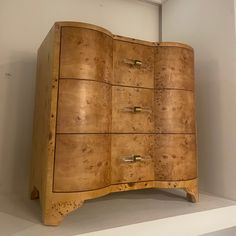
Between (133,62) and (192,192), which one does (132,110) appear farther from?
(192,192)

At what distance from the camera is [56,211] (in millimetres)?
742

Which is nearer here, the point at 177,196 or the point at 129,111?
the point at 129,111

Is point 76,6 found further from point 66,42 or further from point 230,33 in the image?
point 230,33

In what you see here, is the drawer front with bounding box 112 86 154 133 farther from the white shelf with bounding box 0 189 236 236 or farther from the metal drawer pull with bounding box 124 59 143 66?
the white shelf with bounding box 0 189 236 236

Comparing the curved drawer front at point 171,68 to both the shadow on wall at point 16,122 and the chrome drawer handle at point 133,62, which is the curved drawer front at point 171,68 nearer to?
the chrome drawer handle at point 133,62

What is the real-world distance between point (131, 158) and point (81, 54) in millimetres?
442

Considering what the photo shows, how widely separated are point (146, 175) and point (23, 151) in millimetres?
620

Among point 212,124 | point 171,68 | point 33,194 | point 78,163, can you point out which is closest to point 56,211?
point 78,163

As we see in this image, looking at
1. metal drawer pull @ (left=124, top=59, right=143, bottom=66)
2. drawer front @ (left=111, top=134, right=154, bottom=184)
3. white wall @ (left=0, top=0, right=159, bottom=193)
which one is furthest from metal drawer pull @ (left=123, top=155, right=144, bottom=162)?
white wall @ (left=0, top=0, right=159, bottom=193)

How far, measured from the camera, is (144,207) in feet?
3.10

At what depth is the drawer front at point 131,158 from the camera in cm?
89

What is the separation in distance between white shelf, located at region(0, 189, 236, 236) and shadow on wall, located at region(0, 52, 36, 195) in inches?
4.2

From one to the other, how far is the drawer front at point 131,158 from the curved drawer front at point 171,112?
8 centimetres

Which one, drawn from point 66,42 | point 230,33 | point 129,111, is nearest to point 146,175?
point 129,111
